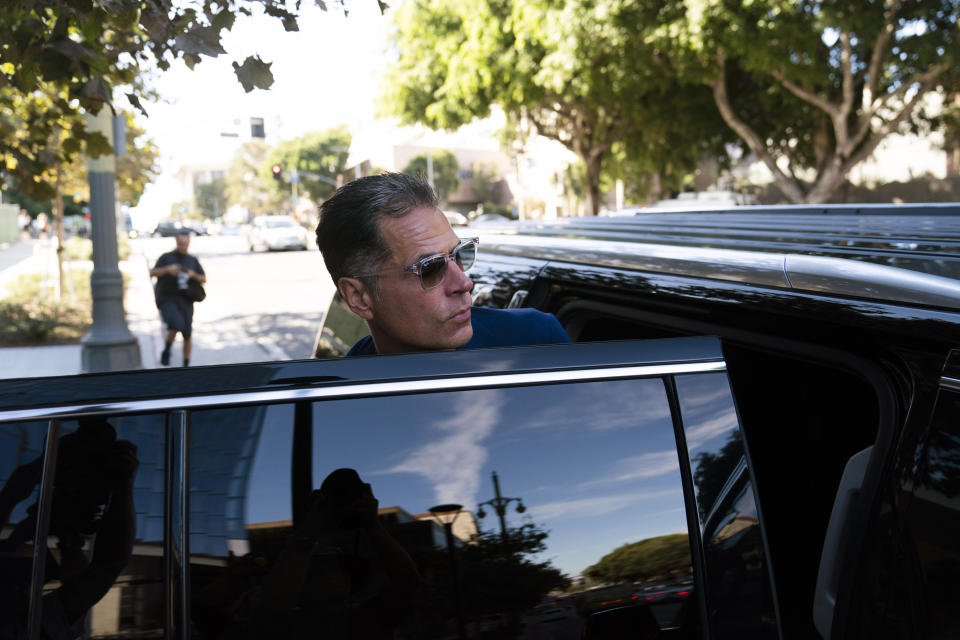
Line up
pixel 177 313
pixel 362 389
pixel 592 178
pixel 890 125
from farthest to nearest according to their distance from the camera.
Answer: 1. pixel 592 178
2. pixel 890 125
3. pixel 177 313
4. pixel 362 389

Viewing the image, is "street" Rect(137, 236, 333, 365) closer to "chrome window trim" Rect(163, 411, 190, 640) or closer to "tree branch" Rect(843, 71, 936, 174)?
"chrome window trim" Rect(163, 411, 190, 640)

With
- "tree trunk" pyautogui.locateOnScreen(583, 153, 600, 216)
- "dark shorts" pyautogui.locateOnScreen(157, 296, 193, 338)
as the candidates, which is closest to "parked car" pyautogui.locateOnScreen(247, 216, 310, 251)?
"tree trunk" pyautogui.locateOnScreen(583, 153, 600, 216)

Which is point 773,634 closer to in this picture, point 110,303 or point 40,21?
point 40,21

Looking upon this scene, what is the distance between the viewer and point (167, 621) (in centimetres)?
132

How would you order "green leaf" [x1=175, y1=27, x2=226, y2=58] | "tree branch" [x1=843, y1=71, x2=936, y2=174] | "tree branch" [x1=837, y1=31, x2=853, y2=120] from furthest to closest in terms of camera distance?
"tree branch" [x1=843, y1=71, x2=936, y2=174] → "tree branch" [x1=837, y1=31, x2=853, y2=120] → "green leaf" [x1=175, y1=27, x2=226, y2=58]

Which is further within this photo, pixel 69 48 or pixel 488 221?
pixel 488 221

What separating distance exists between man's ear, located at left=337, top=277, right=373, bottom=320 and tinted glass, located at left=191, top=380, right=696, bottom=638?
0.75m

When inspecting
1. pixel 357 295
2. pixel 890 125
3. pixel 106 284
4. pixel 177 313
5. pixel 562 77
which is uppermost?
pixel 562 77

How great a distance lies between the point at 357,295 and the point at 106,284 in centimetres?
822

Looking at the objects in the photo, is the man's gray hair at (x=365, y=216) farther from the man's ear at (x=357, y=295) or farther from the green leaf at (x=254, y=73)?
the green leaf at (x=254, y=73)

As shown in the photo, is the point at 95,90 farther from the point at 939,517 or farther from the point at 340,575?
the point at 939,517

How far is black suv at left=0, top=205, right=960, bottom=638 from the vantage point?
1.34m

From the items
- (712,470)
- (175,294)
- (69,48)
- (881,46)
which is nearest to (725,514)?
(712,470)

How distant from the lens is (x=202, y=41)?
2934 mm
